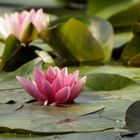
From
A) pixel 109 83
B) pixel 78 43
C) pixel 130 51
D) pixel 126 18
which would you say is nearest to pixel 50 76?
pixel 109 83

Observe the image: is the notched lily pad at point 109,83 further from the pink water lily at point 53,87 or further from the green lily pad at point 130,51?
the green lily pad at point 130,51

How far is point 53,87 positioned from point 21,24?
2.38 feet

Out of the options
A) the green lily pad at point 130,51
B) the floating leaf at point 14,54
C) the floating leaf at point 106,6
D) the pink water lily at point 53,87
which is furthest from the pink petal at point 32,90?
the floating leaf at point 106,6

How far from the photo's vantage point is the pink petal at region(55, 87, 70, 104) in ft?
4.70

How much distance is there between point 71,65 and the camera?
81.0 inches

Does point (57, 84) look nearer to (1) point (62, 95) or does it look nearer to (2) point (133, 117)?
(1) point (62, 95)

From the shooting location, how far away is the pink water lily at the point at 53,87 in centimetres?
144

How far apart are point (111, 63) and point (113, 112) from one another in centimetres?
75

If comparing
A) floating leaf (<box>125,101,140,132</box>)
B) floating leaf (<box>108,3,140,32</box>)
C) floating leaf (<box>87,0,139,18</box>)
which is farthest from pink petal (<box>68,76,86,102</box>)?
floating leaf (<box>87,0,139,18</box>)

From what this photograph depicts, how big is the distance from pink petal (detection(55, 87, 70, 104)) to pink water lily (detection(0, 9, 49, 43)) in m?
0.71

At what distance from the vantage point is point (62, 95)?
1.44 m

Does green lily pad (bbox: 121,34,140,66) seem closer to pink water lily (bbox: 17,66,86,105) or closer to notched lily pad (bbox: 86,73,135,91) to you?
notched lily pad (bbox: 86,73,135,91)

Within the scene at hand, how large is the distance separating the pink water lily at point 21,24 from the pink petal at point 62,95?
708mm

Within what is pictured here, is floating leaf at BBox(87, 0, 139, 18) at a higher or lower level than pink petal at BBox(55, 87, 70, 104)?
higher
